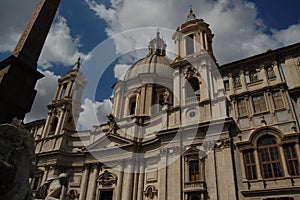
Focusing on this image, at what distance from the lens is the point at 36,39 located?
1104cm

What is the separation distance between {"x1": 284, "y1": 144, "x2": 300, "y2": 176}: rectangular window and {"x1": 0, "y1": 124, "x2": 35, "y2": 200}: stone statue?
576 inches

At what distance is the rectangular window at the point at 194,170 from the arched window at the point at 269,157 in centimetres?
458

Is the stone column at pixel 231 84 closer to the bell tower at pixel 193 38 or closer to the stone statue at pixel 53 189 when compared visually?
the bell tower at pixel 193 38

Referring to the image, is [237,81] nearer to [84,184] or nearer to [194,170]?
[194,170]

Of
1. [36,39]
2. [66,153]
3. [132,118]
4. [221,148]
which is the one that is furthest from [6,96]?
[66,153]

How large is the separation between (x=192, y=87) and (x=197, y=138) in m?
6.15

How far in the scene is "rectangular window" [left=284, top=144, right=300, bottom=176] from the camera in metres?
15.0

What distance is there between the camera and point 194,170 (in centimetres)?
1872

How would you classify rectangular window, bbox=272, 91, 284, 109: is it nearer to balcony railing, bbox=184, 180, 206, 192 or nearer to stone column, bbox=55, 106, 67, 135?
balcony railing, bbox=184, 180, 206, 192

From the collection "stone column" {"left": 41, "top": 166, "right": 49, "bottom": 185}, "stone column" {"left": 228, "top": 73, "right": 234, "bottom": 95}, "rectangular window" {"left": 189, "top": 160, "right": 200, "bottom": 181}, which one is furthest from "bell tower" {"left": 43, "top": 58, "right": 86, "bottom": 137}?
"stone column" {"left": 228, "top": 73, "right": 234, "bottom": 95}

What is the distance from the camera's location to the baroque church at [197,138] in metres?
16.3

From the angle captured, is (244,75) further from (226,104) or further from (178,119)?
(178,119)

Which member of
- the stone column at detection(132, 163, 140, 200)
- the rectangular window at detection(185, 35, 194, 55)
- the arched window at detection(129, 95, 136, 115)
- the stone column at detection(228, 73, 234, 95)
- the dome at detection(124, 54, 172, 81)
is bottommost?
the stone column at detection(132, 163, 140, 200)

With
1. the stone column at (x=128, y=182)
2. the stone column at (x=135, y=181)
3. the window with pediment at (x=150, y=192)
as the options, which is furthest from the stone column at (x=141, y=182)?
the stone column at (x=128, y=182)
